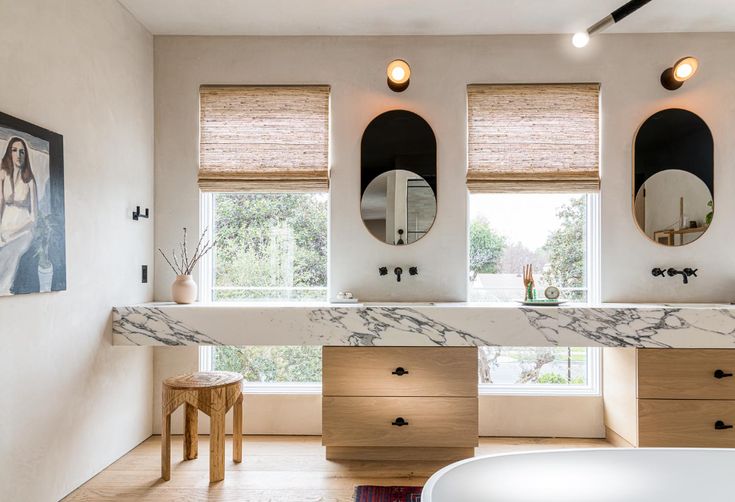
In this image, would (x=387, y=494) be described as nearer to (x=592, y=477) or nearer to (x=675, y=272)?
(x=592, y=477)

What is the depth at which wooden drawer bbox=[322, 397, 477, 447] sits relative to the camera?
8.70 feet

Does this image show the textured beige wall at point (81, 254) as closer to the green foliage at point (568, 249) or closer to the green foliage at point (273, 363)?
the green foliage at point (273, 363)

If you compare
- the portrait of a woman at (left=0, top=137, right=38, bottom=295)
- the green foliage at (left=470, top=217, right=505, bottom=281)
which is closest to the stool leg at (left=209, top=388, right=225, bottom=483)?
the portrait of a woman at (left=0, top=137, right=38, bottom=295)

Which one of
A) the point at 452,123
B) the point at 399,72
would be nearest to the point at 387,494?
the point at 452,123

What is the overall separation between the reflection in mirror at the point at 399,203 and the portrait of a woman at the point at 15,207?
1779 millimetres

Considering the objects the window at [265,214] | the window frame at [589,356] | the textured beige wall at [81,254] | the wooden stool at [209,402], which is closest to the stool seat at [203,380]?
the wooden stool at [209,402]

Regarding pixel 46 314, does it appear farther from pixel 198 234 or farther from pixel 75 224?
pixel 198 234

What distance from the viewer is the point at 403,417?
2.67 m

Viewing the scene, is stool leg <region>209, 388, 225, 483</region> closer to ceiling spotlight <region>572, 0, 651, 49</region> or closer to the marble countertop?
the marble countertop

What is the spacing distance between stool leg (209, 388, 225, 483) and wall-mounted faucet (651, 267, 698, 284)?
8.85 feet

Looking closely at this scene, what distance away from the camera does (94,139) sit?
255 centimetres

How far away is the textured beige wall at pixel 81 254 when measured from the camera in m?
2.00

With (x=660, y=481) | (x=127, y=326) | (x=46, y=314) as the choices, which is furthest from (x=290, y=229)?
(x=660, y=481)

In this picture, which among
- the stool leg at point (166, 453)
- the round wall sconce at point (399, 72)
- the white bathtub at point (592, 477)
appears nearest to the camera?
the white bathtub at point (592, 477)
